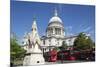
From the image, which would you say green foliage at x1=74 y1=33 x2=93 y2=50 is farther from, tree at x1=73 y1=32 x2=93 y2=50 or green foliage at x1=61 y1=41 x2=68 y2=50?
green foliage at x1=61 y1=41 x2=68 y2=50

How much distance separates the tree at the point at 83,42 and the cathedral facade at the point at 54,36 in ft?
0.28

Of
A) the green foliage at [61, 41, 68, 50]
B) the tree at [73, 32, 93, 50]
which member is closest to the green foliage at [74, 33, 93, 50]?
the tree at [73, 32, 93, 50]

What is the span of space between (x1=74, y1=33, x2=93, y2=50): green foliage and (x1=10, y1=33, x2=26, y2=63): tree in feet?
1.91

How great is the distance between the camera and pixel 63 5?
7.84 feet

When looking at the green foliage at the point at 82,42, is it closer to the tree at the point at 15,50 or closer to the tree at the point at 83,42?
the tree at the point at 83,42

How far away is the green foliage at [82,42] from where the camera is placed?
2453mm

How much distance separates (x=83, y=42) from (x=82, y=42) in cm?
1

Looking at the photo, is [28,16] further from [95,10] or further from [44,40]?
[95,10]

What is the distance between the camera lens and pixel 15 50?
2.18 m

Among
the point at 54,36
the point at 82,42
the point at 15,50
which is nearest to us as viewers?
the point at 15,50

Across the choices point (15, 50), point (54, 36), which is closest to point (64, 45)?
point (54, 36)

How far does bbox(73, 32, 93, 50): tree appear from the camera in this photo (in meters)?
2.45

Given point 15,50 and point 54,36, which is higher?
point 54,36

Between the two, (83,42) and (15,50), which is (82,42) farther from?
(15,50)
